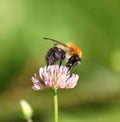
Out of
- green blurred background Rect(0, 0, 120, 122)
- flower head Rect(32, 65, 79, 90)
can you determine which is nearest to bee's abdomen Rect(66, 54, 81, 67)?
flower head Rect(32, 65, 79, 90)

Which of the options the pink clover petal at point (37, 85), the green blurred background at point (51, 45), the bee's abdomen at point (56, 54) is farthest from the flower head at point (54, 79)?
the green blurred background at point (51, 45)

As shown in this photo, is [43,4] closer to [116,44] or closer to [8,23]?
[8,23]

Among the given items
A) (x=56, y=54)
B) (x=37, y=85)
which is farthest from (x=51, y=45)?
(x=37, y=85)

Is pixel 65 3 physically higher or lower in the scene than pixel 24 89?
higher

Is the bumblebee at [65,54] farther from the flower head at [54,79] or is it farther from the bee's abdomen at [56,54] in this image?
the flower head at [54,79]

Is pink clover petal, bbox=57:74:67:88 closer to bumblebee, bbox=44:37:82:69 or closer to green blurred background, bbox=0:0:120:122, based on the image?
bumblebee, bbox=44:37:82:69

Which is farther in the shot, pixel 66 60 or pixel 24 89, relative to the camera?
pixel 24 89

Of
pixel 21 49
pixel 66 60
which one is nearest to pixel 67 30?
pixel 21 49
